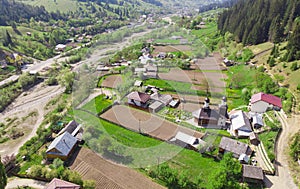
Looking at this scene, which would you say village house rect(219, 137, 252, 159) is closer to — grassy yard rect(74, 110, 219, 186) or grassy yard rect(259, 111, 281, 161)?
grassy yard rect(74, 110, 219, 186)

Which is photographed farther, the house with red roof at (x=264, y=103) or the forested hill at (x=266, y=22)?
the forested hill at (x=266, y=22)

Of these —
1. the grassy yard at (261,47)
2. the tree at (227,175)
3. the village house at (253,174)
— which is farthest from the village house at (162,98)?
the grassy yard at (261,47)

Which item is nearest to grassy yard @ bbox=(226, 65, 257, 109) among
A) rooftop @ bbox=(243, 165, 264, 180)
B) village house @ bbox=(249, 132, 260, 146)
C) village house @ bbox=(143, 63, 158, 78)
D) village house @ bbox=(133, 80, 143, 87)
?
village house @ bbox=(249, 132, 260, 146)

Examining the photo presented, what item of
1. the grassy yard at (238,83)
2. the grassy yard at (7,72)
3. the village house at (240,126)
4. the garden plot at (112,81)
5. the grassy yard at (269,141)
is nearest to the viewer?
the grassy yard at (269,141)

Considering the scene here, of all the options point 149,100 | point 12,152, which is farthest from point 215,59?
point 12,152

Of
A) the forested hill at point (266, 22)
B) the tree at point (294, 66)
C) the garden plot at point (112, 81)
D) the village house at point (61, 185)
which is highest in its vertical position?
the forested hill at point (266, 22)

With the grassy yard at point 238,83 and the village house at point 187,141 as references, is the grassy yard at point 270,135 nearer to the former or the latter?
the grassy yard at point 238,83
